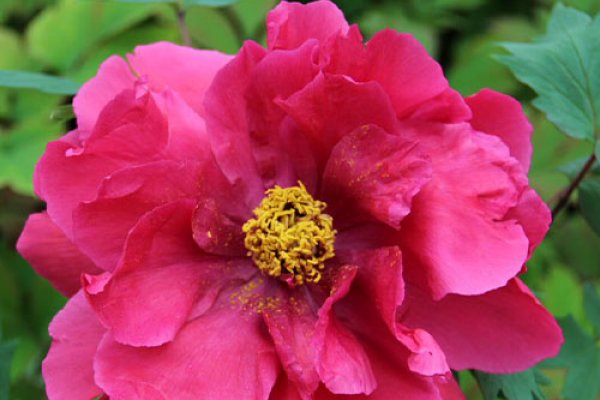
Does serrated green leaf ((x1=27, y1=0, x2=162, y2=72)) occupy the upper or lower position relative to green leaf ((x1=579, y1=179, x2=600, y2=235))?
lower

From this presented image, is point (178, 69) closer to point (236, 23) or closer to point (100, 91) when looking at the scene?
point (100, 91)

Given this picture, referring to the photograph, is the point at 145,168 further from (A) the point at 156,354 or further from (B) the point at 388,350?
(B) the point at 388,350

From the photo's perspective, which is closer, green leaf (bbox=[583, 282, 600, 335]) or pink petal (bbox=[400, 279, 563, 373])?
pink petal (bbox=[400, 279, 563, 373])

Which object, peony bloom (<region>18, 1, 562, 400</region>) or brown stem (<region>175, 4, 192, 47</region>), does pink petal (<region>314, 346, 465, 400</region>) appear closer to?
peony bloom (<region>18, 1, 562, 400</region>)

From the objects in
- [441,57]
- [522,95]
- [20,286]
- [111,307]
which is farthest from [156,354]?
[441,57]

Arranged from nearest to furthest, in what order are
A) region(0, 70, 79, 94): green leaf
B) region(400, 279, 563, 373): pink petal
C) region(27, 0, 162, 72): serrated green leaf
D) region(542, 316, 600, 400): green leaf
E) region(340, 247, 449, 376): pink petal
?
region(340, 247, 449, 376): pink petal
region(400, 279, 563, 373): pink petal
region(0, 70, 79, 94): green leaf
region(542, 316, 600, 400): green leaf
region(27, 0, 162, 72): serrated green leaf

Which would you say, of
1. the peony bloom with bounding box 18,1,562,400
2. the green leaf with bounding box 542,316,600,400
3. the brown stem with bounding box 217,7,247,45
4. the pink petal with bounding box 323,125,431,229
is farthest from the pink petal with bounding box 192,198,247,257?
the brown stem with bounding box 217,7,247,45

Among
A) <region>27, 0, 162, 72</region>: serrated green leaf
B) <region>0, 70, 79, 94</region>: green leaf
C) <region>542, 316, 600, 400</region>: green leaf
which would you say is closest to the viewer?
<region>0, 70, 79, 94</region>: green leaf

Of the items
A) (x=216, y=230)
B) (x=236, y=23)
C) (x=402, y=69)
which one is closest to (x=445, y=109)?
(x=402, y=69)
